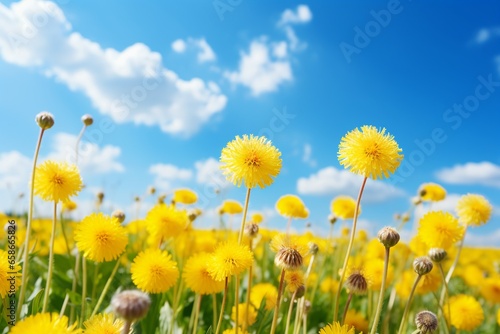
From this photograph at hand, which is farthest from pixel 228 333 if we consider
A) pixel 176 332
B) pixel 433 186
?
pixel 433 186

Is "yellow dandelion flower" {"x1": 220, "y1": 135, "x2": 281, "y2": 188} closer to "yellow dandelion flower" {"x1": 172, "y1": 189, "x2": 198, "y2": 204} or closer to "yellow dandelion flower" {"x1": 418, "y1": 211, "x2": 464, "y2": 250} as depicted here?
"yellow dandelion flower" {"x1": 418, "y1": 211, "x2": 464, "y2": 250}

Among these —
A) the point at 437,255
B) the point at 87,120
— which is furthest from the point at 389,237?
the point at 87,120

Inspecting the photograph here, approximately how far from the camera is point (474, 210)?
2795mm

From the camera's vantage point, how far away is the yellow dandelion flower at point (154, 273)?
6.16ft

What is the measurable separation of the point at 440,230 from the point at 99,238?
1790 millimetres

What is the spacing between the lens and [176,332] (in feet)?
7.77

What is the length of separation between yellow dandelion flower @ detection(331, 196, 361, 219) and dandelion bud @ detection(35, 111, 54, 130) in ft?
7.79

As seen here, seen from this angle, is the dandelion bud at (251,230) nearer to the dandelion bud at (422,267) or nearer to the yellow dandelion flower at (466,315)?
the dandelion bud at (422,267)

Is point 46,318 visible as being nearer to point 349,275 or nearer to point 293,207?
point 349,275

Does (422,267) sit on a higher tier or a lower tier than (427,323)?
higher

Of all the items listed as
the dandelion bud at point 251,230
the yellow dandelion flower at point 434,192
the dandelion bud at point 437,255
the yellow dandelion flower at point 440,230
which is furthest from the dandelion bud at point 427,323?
the yellow dandelion flower at point 434,192

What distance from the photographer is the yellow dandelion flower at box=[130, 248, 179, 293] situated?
188 centimetres

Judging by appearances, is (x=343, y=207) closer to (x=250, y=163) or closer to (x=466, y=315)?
(x=466, y=315)

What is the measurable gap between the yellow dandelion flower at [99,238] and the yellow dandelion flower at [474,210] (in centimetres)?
212
